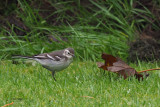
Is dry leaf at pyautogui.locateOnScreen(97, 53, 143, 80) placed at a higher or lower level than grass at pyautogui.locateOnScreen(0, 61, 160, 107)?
higher

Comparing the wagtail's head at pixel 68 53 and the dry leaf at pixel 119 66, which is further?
the wagtail's head at pixel 68 53

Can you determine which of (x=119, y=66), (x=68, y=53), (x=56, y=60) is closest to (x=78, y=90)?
(x=119, y=66)

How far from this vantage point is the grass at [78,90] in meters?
4.79

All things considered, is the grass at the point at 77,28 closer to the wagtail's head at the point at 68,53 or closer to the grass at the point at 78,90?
the wagtail's head at the point at 68,53

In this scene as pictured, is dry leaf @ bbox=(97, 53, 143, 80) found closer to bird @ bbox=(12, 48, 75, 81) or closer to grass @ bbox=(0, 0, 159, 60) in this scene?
bird @ bbox=(12, 48, 75, 81)

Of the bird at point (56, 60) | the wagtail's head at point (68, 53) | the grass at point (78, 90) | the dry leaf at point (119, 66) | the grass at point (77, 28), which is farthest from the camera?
Result: the grass at point (77, 28)

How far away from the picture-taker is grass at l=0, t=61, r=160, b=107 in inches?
189

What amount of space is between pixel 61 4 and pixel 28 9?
1.23 meters

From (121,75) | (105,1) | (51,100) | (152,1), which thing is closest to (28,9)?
(105,1)

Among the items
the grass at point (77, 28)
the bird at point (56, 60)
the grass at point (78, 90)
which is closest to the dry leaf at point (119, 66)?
the grass at point (78, 90)

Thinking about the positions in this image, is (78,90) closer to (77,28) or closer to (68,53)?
(68,53)

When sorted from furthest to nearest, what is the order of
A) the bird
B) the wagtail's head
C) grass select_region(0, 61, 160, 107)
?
1. the wagtail's head
2. the bird
3. grass select_region(0, 61, 160, 107)

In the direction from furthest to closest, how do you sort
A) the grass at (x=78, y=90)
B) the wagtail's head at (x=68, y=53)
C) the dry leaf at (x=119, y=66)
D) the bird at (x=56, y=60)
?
the wagtail's head at (x=68, y=53)
the bird at (x=56, y=60)
the dry leaf at (x=119, y=66)
the grass at (x=78, y=90)

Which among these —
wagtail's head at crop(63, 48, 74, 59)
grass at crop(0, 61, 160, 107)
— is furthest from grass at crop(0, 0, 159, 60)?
grass at crop(0, 61, 160, 107)
